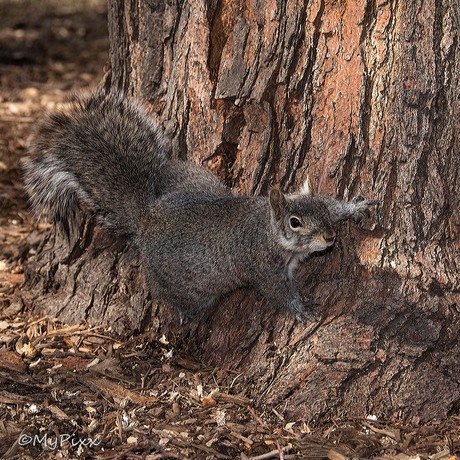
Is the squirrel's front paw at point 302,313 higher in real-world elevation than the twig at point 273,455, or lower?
higher

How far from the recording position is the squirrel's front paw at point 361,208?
10.5 ft

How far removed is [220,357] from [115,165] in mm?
1012

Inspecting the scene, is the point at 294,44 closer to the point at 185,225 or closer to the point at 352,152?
the point at 352,152

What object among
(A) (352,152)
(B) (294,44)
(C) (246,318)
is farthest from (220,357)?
(B) (294,44)

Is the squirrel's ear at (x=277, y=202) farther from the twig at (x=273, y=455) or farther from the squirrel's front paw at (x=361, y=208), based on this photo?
the twig at (x=273, y=455)

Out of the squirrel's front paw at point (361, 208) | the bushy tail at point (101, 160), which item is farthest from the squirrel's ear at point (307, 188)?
the bushy tail at point (101, 160)

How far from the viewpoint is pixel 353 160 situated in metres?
3.21

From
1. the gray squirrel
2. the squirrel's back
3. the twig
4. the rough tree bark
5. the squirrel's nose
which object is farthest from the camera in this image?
the squirrel's back

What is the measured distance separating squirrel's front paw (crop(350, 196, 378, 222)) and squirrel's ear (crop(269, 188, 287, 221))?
0.30 m

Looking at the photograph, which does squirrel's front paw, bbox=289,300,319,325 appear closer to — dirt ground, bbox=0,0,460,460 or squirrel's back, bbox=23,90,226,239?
dirt ground, bbox=0,0,460,460

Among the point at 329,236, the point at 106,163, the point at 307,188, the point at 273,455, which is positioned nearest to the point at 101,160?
the point at 106,163

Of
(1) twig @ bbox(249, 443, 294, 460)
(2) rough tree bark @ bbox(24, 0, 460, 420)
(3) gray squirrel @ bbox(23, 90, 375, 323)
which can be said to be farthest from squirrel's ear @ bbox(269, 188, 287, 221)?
(1) twig @ bbox(249, 443, 294, 460)

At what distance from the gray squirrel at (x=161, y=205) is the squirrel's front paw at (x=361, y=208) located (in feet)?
0.84

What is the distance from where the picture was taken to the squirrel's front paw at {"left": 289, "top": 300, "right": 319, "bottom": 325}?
3.28 m
